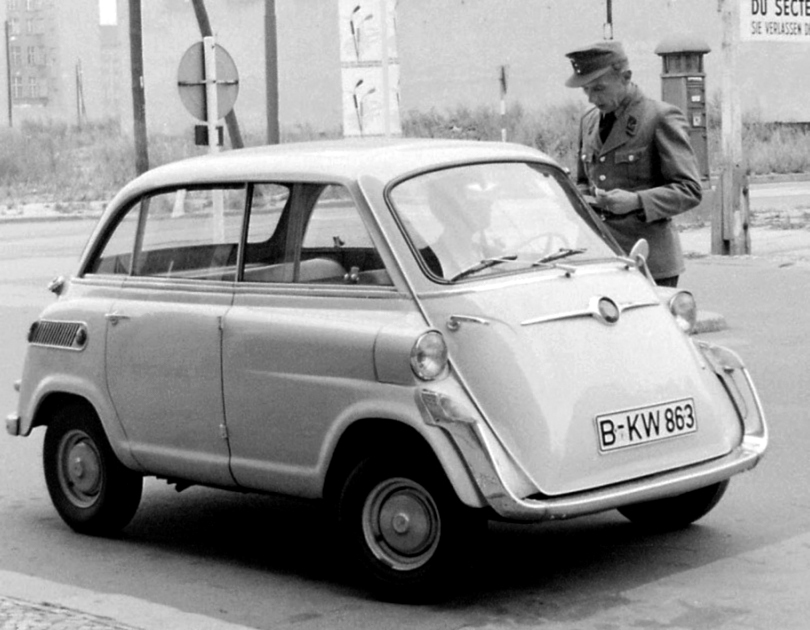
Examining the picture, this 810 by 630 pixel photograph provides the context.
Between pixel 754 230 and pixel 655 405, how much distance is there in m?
17.7

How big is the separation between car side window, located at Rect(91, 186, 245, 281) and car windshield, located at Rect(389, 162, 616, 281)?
0.78 meters

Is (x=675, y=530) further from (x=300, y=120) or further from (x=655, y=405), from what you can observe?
(x=300, y=120)

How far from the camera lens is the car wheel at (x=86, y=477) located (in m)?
7.25

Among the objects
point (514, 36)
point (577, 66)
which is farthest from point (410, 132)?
point (577, 66)

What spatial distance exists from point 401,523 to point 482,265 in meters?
0.97

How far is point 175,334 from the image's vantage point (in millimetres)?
6852

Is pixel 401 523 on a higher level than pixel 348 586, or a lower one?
higher

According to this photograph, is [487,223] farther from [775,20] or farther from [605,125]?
[775,20]

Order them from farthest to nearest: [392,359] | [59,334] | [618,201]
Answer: [618,201], [59,334], [392,359]

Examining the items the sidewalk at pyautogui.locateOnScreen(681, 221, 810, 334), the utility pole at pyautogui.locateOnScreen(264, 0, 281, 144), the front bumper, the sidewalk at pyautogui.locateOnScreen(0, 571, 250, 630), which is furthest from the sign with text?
the utility pole at pyautogui.locateOnScreen(264, 0, 281, 144)

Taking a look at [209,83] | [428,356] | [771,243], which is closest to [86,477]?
[428,356]

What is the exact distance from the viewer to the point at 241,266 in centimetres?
679

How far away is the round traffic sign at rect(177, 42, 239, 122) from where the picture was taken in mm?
18453

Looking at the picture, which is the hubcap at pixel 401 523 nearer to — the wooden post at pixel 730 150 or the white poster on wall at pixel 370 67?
the white poster on wall at pixel 370 67
